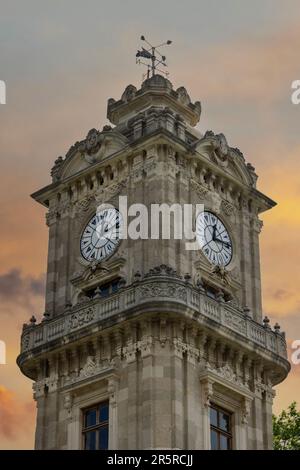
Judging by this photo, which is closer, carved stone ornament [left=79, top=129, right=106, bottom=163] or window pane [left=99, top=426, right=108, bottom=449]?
window pane [left=99, top=426, right=108, bottom=449]

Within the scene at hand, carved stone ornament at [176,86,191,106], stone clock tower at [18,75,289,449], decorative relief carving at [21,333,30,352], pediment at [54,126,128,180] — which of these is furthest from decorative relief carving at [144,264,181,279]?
carved stone ornament at [176,86,191,106]

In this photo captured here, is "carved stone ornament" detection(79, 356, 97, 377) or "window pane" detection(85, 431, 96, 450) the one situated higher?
"carved stone ornament" detection(79, 356, 97, 377)

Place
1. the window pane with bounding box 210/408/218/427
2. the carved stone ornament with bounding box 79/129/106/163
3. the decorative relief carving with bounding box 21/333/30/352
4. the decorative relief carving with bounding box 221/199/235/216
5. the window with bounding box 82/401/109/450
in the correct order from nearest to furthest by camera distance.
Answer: the window with bounding box 82/401/109/450 → the window pane with bounding box 210/408/218/427 → the decorative relief carving with bounding box 21/333/30/352 → the carved stone ornament with bounding box 79/129/106/163 → the decorative relief carving with bounding box 221/199/235/216

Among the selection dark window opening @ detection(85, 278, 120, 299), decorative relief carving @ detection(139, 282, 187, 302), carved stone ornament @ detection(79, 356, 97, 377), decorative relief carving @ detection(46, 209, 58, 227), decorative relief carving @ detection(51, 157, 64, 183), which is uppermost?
decorative relief carving @ detection(51, 157, 64, 183)

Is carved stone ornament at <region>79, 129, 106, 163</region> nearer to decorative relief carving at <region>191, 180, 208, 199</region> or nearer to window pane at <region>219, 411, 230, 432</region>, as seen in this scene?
decorative relief carving at <region>191, 180, 208, 199</region>

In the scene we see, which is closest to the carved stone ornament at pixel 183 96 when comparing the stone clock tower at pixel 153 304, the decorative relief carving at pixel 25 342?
the stone clock tower at pixel 153 304

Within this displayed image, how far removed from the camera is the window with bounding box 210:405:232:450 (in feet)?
211

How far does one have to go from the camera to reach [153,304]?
208 feet

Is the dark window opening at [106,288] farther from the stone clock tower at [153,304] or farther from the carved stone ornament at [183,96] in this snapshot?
the carved stone ornament at [183,96]

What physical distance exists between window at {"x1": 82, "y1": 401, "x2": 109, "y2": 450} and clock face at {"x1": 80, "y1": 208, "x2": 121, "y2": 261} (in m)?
7.65

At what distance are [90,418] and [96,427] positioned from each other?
0.70 metres

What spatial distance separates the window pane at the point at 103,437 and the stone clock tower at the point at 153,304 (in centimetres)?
9

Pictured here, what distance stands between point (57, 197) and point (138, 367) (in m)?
12.7

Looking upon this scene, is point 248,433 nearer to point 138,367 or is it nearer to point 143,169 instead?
point 138,367
